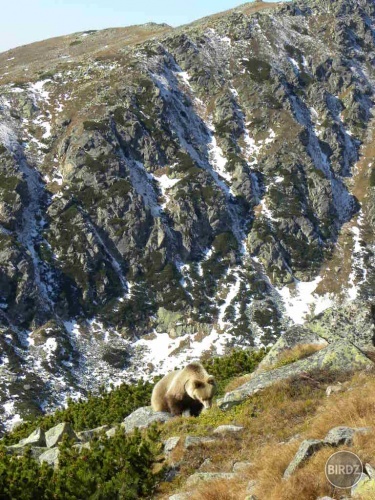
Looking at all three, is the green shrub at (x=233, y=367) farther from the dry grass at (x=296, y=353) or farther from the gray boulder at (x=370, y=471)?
the gray boulder at (x=370, y=471)

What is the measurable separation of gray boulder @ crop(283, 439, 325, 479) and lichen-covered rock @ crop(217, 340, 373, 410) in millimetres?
5047

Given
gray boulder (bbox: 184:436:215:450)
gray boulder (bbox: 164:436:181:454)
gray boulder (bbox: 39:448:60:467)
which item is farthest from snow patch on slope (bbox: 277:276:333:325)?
gray boulder (bbox: 184:436:215:450)

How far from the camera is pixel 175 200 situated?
115 meters

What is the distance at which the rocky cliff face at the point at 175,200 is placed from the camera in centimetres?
9119

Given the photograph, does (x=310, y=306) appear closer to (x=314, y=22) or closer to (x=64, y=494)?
(x=64, y=494)

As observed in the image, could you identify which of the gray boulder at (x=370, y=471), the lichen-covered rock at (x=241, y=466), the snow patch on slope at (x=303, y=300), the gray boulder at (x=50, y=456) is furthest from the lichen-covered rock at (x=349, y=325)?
the snow patch on slope at (x=303, y=300)

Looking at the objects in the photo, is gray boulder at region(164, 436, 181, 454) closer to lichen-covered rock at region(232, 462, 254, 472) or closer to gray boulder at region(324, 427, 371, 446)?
lichen-covered rock at region(232, 462, 254, 472)

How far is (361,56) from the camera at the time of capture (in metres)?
173

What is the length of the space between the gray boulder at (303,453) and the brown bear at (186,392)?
488 centimetres

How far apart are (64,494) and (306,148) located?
133858 mm

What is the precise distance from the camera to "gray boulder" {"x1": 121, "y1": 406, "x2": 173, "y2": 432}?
1234cm

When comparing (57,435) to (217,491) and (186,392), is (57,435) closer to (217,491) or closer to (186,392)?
(186,392)

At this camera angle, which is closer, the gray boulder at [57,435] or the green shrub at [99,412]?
the gray boulder at [57,435]

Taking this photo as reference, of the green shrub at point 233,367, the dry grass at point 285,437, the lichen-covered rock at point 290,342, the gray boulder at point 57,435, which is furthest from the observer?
the green shrub at point 233,367
